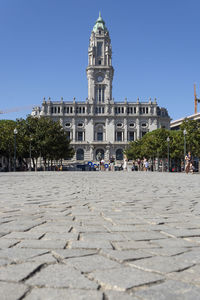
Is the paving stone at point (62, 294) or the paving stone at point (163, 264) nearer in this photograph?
the paving stone at point (62, 294)

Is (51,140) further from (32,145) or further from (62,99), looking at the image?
(62,99)

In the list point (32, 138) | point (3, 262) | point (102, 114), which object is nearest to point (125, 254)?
point (3, 262)

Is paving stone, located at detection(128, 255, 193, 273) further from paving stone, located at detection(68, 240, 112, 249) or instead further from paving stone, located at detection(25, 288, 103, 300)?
paving stone, located at detection(25, 288, 103, 300)

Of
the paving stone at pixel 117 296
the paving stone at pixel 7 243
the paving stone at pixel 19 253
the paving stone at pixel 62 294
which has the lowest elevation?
the paving stone at pixel 117 296

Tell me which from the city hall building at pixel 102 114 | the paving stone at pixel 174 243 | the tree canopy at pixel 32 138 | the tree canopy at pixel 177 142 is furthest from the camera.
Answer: the city hall building at pixel 102 114

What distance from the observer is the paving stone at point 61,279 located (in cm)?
198

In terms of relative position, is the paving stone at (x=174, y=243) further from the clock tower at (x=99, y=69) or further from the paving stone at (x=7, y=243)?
the clock tower at (x=99, y=69)

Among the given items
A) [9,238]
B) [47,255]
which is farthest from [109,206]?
[47,255]

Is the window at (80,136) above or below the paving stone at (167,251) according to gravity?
above

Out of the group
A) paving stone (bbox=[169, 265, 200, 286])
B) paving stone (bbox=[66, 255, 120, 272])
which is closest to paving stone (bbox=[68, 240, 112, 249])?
paving stone (bbox=[66, 255, 120, 272])

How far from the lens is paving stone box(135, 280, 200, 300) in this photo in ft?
6.02

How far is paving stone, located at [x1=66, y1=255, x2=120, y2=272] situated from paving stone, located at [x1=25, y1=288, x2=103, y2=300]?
37 centimetres

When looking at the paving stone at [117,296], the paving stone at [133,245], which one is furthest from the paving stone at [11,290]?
the paving stone at [133,245]

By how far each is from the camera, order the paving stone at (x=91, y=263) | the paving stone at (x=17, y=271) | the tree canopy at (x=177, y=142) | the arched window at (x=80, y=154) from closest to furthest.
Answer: the paving stone at (x=17, y=271) → the paving stone at (x=91, y=263) → the tree canopy at (x=177, y=142) → the arched window at (x=80, y=154)
